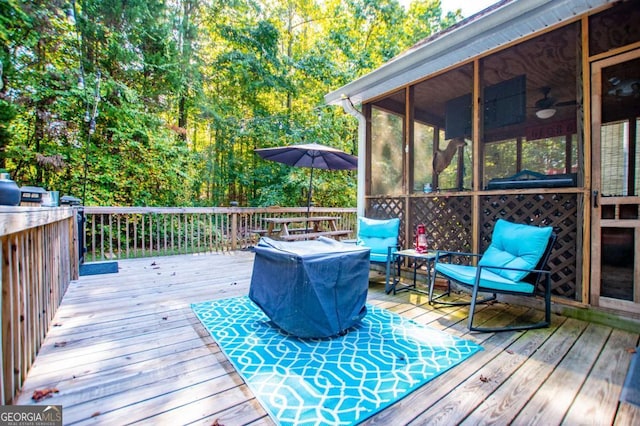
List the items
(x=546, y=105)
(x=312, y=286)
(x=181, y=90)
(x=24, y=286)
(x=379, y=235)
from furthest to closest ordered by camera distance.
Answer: (x=181, y=90) < (x=379, y=235) < (x=546, y=105) < (x=312, y=286) < (x=24, y=286)

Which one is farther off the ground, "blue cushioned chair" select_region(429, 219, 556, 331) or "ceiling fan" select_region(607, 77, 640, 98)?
"ceiling fan" select_region(607, 77, 640, 98)

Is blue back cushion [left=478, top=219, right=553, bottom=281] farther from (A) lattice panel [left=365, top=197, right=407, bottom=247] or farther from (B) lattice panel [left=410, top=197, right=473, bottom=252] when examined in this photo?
(A) lattice panel [left=365, top=197, right=407, bottom=247]

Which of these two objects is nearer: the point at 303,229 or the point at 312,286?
the point at 312,286

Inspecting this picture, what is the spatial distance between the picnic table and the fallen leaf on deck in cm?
368

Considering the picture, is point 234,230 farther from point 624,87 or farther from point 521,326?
point 624,87

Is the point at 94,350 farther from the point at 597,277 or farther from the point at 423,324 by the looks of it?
the point at 597,277

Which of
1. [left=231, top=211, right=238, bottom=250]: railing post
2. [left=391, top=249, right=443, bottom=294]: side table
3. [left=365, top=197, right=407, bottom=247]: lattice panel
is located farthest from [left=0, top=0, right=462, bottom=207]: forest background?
[left=391, top=249, right=443, bottom=294]: side table

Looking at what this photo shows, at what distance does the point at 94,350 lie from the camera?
2080mm

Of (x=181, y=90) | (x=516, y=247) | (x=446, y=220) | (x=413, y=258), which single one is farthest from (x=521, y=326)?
(x=181, y=90)

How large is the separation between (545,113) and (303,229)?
4701mm

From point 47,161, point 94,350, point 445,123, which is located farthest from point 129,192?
point 445,123

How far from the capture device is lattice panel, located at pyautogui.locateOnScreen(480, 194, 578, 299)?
2.90 meters

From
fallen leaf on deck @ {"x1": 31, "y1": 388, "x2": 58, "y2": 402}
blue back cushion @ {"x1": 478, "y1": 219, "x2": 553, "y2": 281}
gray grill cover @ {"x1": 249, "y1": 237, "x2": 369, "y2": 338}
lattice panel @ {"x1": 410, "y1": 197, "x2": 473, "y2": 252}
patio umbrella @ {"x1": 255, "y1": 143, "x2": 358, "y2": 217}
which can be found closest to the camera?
fallen leaf on deck @ {"x1": 31, "y1": 388, "x2": 58, "y2": 402}

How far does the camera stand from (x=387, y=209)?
4.80 m
